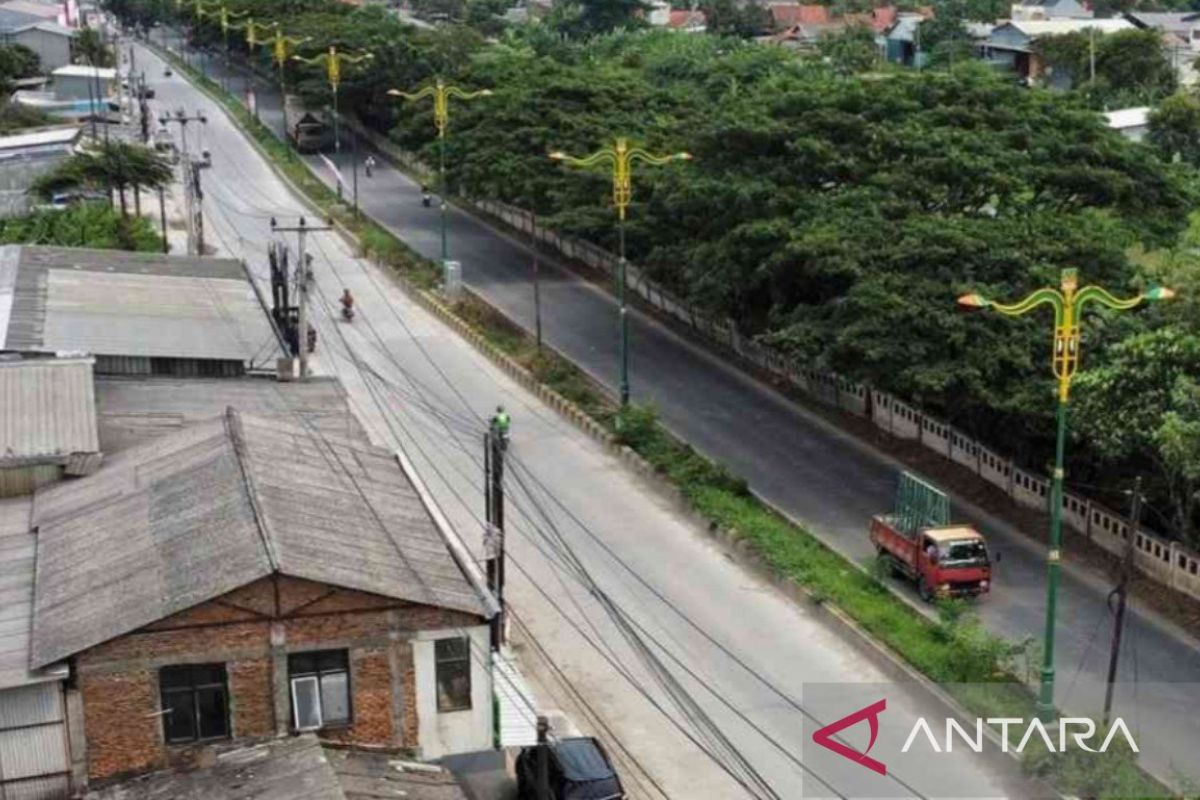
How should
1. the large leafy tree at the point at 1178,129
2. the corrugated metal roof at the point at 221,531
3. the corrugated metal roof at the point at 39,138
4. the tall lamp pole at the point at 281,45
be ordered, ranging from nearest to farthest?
1. the corrugated metal roof at the point at 221,531
2. the corrugated metal roof at the point at 39,138
3. the large leafy tree at the point at 1178,129
4. the tall lamp pole at the point at 281,45

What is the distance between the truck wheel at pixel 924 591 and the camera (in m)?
32.6

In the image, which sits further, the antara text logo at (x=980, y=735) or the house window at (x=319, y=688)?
the antara text logo at (x=980, y=735)

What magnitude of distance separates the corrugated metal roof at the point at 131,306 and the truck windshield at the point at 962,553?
754 inches

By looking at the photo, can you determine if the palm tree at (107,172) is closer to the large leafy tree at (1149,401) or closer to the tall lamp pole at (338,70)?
the tall lamp pole at (338,70)

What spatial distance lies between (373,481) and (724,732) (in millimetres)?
8134

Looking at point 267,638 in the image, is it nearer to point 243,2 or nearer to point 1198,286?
point 1198,286

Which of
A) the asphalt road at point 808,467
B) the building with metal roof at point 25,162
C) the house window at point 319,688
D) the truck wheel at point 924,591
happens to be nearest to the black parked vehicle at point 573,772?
the house window at point 319,688

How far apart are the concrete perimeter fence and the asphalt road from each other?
1.00m

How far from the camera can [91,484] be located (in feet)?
94.6

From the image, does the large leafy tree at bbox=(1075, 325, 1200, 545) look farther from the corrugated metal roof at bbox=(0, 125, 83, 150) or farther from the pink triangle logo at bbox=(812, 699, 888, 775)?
the corrugated metal roof at bbox=(0, 125, 83, 150)

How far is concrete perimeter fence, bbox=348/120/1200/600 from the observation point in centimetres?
3347

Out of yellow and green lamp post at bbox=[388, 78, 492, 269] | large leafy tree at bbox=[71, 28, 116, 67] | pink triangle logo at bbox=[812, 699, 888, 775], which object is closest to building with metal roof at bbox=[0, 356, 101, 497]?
pink triangle logo at bbox=[812, 699, 888, 775]

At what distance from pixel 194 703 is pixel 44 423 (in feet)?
34.7

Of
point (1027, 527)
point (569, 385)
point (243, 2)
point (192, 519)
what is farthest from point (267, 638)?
point (243, 2)
